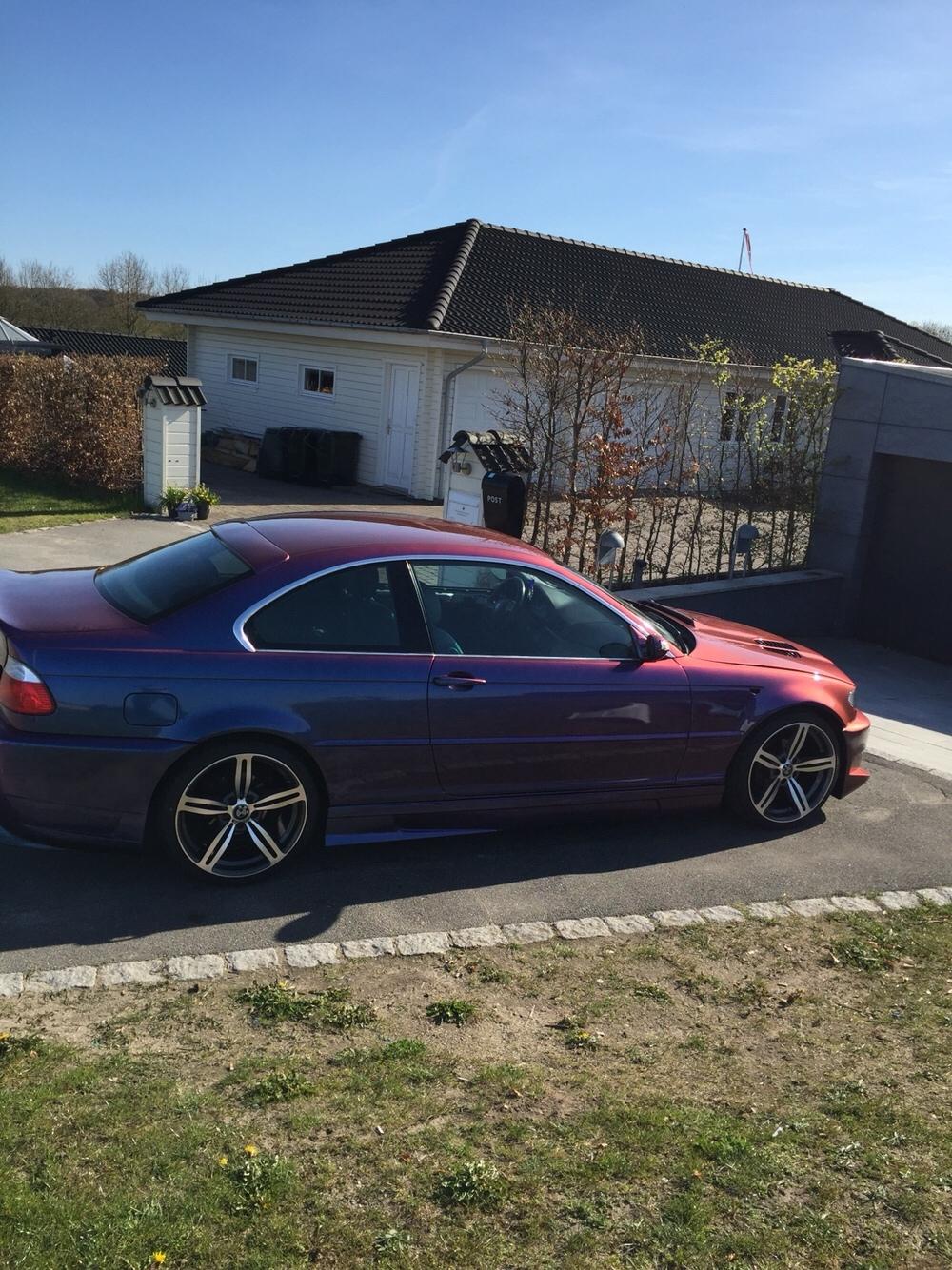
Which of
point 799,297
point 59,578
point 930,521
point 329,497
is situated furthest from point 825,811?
point 799,297

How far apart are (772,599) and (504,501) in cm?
310

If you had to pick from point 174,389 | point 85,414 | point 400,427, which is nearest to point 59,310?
point 400,427

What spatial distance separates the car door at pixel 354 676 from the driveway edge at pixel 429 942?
2.42 feet

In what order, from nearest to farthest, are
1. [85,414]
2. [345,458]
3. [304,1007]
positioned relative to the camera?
[304,1007] → [85,414] → [345,458]

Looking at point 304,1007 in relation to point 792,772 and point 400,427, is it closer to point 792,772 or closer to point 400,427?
point 792,772

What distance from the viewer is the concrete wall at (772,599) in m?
10.6

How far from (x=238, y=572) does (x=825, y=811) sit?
3.63 meters

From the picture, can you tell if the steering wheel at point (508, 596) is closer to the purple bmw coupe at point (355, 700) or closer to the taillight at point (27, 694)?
the purple bmw coupe at point (355, 700)

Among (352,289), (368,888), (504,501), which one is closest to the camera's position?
(368,888)

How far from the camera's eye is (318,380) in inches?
907

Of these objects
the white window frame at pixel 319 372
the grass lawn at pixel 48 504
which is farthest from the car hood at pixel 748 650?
the white window frame at pixel 319 372

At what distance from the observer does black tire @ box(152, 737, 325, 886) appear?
4785 mm

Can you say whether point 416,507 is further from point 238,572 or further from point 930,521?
point 238,572


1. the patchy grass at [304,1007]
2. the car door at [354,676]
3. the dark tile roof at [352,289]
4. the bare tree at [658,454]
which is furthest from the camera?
the dark tile roof at [352,289]
